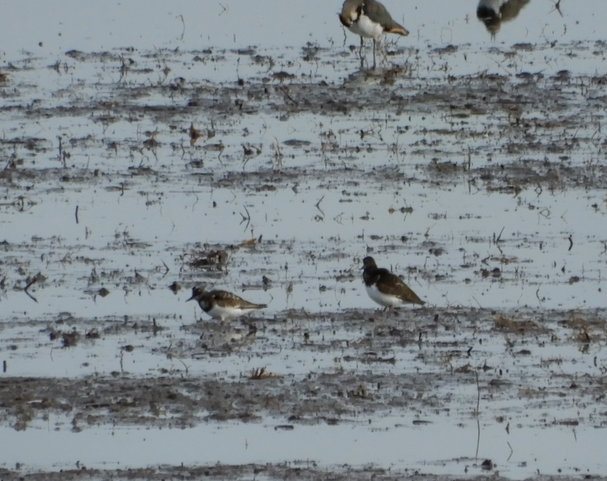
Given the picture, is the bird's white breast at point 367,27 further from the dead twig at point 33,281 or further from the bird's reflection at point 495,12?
the dead twig at point 33,281

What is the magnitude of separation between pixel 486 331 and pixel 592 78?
9425 millimetres

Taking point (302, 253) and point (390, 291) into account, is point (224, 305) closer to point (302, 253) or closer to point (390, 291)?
point (390, 291)

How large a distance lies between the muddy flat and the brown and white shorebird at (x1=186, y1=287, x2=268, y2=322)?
4.4 inches

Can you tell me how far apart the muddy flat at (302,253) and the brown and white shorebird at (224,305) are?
112mm

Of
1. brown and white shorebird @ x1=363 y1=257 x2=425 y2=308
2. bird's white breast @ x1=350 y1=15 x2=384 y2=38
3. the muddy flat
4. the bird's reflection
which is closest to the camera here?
the muddy flat

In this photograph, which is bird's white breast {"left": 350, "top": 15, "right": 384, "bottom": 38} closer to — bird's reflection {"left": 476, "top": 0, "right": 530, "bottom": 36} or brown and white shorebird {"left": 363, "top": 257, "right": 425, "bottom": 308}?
bird's reflection {"left": 476, "top": 0, "right": 530, "bottom": 36}

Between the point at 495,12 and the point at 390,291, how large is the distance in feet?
45.8

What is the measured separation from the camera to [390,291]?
487 inches

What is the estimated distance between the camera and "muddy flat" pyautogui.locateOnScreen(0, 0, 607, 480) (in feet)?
Result: 32.6

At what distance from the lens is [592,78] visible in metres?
20.8

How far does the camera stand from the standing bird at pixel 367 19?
2269cm

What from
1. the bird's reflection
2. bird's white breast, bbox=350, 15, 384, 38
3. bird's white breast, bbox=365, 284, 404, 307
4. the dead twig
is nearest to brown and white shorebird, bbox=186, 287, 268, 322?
bird's white breast, bbox=365, 284, 404, 307

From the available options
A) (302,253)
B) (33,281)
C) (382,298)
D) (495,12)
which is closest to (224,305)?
(382,298)

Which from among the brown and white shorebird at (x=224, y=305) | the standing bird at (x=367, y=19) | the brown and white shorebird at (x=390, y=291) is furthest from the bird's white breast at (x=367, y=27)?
the brown and white shorebird at (x=224, y=305)
